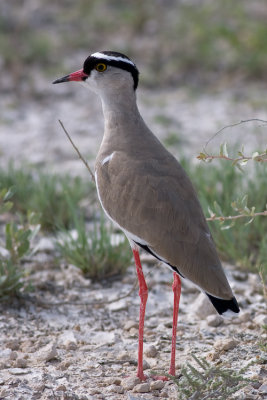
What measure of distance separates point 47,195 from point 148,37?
17.2 feet

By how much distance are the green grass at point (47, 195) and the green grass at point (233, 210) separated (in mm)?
900

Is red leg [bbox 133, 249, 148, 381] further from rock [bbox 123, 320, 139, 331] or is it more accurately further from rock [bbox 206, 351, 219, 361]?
rock [bbox 123, 320, 139, 331]

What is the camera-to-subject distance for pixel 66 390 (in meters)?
3.22

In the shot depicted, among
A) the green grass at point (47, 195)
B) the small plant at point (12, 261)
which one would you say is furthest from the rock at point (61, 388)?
the green grass at point (47, 195)

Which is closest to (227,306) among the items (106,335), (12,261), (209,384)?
(209,384)

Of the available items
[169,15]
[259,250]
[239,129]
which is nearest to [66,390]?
[259,250]

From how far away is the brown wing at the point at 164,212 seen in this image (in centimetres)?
329

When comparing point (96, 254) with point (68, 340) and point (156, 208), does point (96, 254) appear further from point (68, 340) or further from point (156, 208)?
point (156, 208)

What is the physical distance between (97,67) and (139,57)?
5870 millimetres

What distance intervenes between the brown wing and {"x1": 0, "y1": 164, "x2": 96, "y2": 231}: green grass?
1.72 meters

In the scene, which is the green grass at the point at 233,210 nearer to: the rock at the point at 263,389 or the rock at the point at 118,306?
the rock at the point at 118,306

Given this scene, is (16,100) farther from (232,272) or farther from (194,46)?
(232,272)

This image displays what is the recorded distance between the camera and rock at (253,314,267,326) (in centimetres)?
403

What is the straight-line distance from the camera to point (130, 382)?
131 inches
